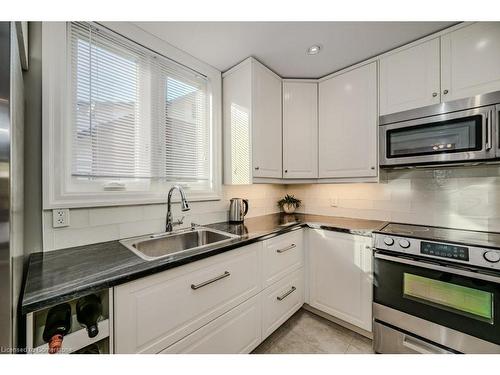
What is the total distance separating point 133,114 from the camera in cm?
144

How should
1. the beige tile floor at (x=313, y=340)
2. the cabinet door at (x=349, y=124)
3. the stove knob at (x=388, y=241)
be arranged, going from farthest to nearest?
the cabinet door at (x=349, y=124), the beige tile floor at (x=313, y=340), the stove knob at (x=388, y=241)

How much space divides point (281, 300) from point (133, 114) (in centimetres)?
176

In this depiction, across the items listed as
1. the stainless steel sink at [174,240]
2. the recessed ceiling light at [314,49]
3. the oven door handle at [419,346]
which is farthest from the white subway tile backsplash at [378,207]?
Result: the recessed ceiling light at [314,49]

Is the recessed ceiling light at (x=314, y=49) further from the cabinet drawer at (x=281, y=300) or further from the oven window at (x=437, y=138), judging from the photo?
the cabinet drawer at (x=281, y=300)

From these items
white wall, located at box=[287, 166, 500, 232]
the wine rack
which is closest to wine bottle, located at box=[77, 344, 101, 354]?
the wine rack

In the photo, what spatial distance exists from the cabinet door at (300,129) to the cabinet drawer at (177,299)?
1.09 metres

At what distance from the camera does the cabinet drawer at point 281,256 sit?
1497 mm

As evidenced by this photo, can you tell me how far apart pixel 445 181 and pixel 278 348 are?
1855 millimetres

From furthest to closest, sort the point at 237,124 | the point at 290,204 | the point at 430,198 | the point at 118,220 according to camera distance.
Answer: the point at 290,204 → the point at 237,124 → the point at 430,198 → the point at 118,220

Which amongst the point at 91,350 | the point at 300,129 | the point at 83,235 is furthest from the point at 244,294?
the point at 300,129

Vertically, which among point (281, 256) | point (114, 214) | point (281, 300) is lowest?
point (281, 300)

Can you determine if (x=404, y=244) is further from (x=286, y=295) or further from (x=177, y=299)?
(x=177, y=299)

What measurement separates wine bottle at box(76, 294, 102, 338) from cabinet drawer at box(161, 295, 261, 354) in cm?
36

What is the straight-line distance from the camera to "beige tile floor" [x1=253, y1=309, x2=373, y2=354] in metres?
1.53
